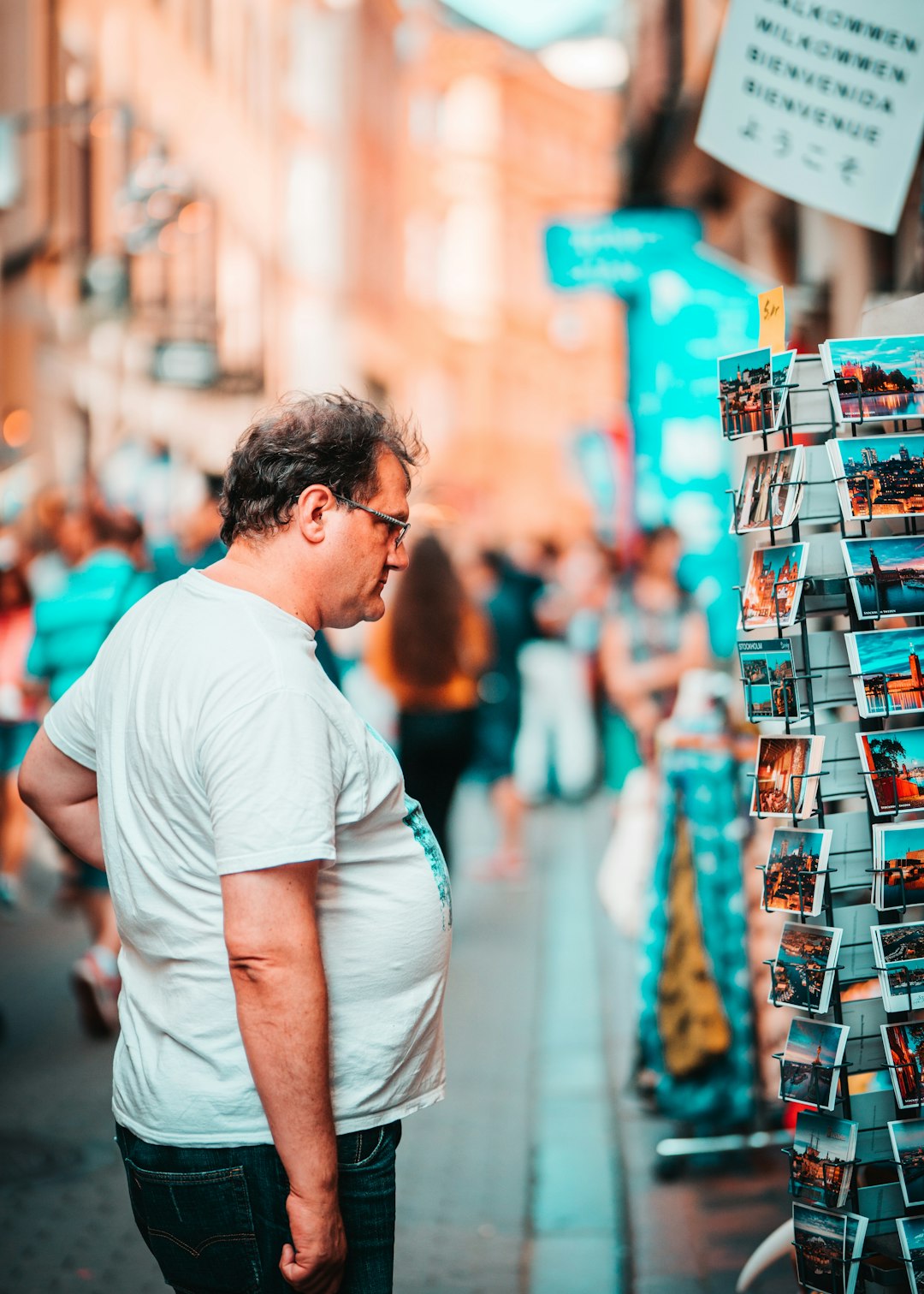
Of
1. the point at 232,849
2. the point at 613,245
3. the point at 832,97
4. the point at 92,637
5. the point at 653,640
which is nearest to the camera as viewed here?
the point at 232,849

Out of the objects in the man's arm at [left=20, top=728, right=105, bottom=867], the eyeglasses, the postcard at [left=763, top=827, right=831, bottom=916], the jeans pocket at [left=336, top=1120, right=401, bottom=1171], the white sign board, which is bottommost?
the jeans pocket at [left=336, top=1120, right=401, bottom=1171]

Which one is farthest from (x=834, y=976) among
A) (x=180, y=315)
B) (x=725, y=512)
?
(x=180, y=315)

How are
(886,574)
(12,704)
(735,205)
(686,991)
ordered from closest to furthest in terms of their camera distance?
(886,574), (686,991), (12,704), (735,205)

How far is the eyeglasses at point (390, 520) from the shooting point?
7.32 feet

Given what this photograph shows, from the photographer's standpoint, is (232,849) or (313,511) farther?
(313,511)

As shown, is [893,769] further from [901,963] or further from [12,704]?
[12,704]

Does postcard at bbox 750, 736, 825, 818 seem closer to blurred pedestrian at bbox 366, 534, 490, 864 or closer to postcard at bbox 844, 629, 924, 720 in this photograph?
postcard at bbox 844, 629, 924, 720

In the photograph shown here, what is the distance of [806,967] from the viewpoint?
8.41 feet

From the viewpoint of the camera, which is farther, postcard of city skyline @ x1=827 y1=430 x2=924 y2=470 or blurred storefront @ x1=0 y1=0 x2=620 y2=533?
blurred storefront @ x1=0 y1=0 x2=620 y2=533

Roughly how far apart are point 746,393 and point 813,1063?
1.14 metres

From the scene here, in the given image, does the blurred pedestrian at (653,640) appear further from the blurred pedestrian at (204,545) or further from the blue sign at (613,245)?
the blurred pedestrian at (204,545)

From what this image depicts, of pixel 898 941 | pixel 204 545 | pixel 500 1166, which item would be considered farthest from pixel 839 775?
pixel 204 545

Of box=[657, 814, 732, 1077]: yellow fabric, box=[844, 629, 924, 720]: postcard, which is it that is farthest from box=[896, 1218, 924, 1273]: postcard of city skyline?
box=[657, 814, 732, 1077]: yellow fabric

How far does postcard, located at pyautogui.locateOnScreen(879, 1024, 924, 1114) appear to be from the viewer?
2553 mm
